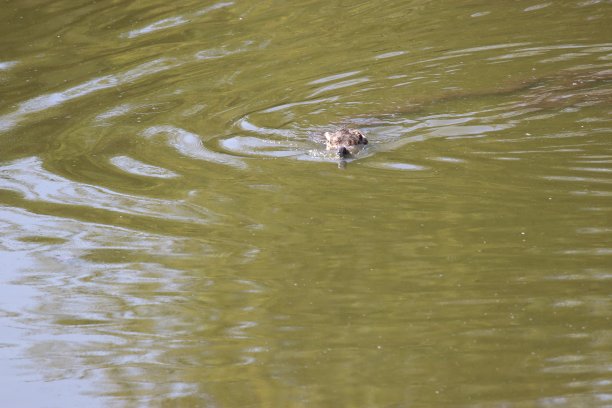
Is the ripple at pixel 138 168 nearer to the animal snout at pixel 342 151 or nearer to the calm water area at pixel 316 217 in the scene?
the calm water area at pixel 316 217

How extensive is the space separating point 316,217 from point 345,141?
1502mm

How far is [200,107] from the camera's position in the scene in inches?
459

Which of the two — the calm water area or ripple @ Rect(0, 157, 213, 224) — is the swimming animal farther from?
ripple @ Rect(0, 157, 213, 224)

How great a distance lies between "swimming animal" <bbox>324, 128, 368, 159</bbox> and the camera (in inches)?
371

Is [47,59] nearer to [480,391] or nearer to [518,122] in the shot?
[518,122]

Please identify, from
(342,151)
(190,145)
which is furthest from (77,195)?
(342,151)

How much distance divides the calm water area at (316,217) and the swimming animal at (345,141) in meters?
0.11

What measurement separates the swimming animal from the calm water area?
109mm

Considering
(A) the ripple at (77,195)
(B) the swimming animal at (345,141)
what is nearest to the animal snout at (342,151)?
(B) the swimming animal at (345,141)

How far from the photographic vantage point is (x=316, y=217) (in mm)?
8195

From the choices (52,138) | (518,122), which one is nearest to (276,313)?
(518,122)

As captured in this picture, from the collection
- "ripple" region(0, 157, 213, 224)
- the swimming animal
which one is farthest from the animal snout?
"ripple" region(0, 157, 213, 224)

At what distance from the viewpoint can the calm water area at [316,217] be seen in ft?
20.2

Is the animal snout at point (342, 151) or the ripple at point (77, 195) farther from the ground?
the ripple at point (77, 195)
